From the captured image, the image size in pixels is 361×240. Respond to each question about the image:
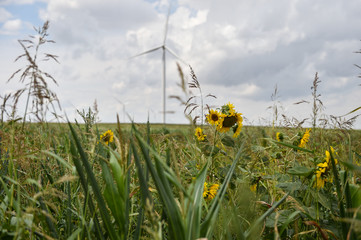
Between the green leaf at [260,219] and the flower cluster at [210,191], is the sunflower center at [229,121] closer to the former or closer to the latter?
the flower cluster at [210,191]

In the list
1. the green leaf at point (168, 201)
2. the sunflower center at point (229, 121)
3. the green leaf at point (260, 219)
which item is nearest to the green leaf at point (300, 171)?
the green leaf at point (260, 219)

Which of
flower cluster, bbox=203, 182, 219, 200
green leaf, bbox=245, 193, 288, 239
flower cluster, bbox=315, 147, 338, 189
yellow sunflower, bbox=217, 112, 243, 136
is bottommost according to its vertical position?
flower cluster, bbox=203, 182, 219, 200

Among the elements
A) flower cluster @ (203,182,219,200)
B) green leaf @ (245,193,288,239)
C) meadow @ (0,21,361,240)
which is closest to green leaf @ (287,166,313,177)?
meadow @ (0,21,361,240)

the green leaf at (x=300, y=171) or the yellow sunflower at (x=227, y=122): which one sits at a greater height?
the yellow sunflower at (x=227, y=122)

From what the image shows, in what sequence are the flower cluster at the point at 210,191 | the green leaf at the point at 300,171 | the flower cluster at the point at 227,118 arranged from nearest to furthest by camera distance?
the green leaf at the point at 300,171 < the flower cluster at the point at 210,191 < the flower cluster at the point at 227,118

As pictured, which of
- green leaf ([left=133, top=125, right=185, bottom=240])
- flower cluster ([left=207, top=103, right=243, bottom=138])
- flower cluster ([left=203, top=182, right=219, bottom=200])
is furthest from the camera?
flower cluster ([left=207, top=103, right=243, bottom=138])

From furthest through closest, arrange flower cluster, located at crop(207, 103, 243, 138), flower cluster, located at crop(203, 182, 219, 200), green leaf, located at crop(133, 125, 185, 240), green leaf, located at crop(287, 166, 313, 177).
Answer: flower cluster, located at crop(207, 103, 243, 138)
flower cluster, located at crop(203, 182, 219, 200)
green leaf, located at crop(287, 166, 313, 177)
green leaf, located at crop(133, 125, 185, 240)

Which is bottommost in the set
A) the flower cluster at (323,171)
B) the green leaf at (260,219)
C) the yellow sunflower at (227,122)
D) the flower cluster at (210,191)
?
the flower cluster at (210,191)

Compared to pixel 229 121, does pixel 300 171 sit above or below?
below

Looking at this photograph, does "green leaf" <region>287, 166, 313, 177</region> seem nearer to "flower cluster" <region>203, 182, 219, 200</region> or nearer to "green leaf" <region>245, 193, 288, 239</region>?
"flower cluster" <region>203, 182, 219, 200</region>

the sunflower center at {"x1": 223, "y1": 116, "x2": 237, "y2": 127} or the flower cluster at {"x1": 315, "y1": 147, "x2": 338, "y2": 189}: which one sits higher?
the sunflower center at {"x1": 223, "y1": 116, "x2": 237, "y2": 127}

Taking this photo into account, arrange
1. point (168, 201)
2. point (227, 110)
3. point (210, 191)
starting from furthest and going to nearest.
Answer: point (227, 110) < point (210, 191) < point (168, 201)

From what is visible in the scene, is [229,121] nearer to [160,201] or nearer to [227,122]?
[227,122]

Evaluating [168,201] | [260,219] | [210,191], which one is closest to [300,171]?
[210,191]
